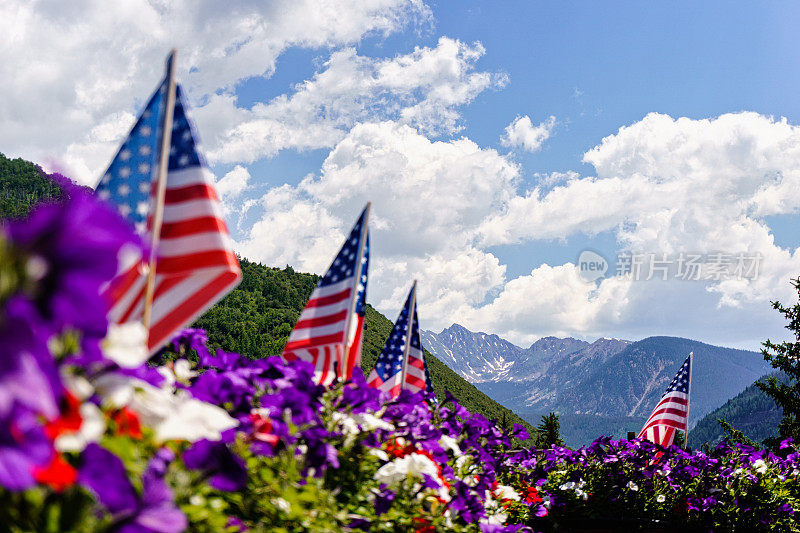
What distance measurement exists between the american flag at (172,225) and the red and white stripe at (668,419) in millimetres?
9221

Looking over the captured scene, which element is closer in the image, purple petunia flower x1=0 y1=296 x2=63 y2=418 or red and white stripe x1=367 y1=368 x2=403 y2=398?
purple petunia flower x1=0 y1=296 x2=63 y2=418

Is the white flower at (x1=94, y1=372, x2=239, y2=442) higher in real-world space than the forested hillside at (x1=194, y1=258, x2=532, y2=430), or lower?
lower

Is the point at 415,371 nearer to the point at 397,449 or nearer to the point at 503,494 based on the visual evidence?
the point at 503,494

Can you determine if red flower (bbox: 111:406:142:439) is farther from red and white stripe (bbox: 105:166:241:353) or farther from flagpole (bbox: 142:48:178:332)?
red and white stripe (bbox: 105:166:241:353)

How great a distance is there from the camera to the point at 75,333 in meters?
1.47

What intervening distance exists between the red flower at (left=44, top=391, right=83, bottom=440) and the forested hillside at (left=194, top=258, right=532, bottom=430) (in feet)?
166

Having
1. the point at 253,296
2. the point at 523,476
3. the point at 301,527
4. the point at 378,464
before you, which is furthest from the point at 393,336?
the point at 253,296

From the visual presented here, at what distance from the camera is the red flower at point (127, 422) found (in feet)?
5.84

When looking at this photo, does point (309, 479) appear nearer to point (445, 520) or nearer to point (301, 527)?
point (301, 527)

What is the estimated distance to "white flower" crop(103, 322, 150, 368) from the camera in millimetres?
1673

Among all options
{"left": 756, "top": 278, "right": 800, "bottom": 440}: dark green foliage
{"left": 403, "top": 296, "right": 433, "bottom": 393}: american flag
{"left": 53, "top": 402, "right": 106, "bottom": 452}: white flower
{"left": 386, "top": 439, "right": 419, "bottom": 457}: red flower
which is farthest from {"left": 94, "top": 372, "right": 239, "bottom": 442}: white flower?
{"left": 756, "top": 278, "right": 800, "bottom": 440}: dark green foliage

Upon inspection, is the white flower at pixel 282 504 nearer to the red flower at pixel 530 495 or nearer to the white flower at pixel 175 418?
the white flower at pixel 175 418

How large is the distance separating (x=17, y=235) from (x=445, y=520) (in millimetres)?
2845

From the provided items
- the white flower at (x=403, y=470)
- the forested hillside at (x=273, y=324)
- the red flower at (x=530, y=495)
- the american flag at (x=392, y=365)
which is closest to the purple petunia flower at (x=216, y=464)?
the white flower at (x=403, y=470)
